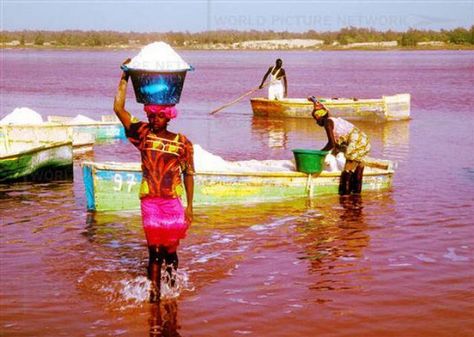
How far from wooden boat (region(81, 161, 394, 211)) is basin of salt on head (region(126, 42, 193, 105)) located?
3682 millimetres

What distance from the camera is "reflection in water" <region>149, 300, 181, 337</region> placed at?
586 centimetres

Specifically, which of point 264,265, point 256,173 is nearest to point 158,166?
point 264,265

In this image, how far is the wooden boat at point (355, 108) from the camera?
21.0 m

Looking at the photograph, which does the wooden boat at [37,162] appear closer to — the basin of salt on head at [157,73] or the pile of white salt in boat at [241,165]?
the pile of white salt in boat at [241,165]

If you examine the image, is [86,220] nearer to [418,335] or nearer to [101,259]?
[101,259]

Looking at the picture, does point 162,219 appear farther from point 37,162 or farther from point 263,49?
point 263,49

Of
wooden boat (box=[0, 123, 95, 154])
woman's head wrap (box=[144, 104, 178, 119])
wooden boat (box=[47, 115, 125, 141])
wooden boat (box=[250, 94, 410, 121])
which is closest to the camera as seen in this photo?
woman's head wrap (box=[144, 104, 178, 119])

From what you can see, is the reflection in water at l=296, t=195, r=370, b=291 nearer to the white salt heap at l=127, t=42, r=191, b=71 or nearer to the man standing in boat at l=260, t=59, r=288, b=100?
the white salt heap at l=127, t=42, r=191, b=71

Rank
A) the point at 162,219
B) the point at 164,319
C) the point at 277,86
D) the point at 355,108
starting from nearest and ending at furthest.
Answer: the point at 162,219
the point at 164,319
the point at 355,108
the point at 277,86

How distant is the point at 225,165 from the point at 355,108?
436 inches

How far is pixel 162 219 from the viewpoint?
5938 mm

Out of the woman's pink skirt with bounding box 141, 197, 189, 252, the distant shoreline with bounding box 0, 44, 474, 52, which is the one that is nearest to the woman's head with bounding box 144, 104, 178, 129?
the woman's pink skirt with bounding box 141, 197, 189, 252

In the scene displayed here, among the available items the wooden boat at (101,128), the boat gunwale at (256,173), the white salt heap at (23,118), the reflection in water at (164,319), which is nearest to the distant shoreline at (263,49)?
the wooden boat at (101,128)

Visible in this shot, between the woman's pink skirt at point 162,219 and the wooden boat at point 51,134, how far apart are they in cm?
854
